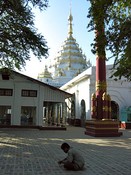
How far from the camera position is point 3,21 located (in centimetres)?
1577

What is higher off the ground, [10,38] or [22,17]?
[22,17]

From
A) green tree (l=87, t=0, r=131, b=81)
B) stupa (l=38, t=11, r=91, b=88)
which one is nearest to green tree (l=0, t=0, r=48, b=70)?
green tree (l=87, t=0, r=131, b=81)

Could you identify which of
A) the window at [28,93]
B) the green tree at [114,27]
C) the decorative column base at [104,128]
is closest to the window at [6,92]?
the window at [28,93]

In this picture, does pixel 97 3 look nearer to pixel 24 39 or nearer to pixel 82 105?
pixel 24 39

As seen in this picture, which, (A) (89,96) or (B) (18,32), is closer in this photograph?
(B) (18,32)

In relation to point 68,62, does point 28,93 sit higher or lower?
lower

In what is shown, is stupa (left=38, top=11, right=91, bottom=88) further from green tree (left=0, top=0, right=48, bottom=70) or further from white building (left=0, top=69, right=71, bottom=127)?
green tree (left=0, top=0, right=48, bottom=70)

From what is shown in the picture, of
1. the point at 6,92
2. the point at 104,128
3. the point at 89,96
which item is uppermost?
the point at 6,92

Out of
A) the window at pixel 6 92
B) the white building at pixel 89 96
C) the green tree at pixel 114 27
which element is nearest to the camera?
the green tree at pixel 114 27

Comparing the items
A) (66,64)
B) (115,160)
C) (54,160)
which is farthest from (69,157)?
(66,64)

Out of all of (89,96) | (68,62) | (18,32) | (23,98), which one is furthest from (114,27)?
(68,62)

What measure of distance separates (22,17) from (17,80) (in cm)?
1400

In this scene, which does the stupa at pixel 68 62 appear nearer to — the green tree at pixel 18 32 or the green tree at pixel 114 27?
the green tree at pixel 18 32

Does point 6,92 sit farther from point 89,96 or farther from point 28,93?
point 89,96
